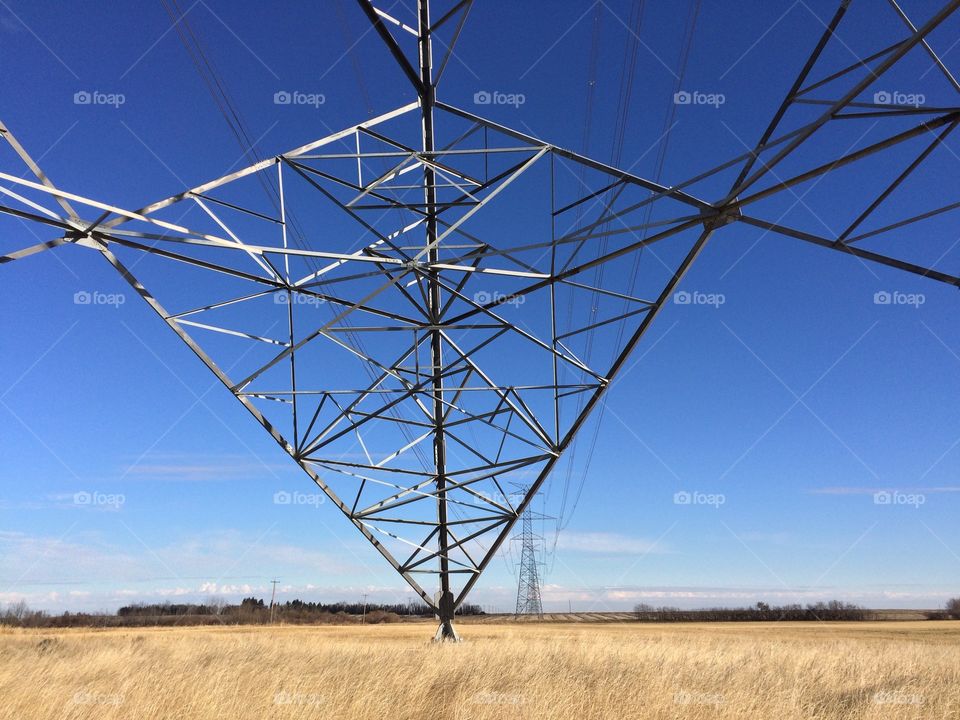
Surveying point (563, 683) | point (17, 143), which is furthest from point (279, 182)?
point (563, 683)

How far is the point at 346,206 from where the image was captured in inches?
625

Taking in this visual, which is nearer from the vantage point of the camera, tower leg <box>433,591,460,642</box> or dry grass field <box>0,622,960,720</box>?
dry grass field <box>0,622,960,720</box>

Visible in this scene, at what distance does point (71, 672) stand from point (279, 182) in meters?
11.5

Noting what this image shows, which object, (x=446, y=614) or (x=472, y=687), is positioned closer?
(x=472, y=687)

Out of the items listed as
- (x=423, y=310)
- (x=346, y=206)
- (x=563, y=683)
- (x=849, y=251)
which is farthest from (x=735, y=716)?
(x=346, y=206)

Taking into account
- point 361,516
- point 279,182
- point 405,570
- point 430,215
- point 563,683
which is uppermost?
point 430,215

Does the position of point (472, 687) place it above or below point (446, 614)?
below

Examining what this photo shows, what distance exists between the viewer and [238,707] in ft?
33.0

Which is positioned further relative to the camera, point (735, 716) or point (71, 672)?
point (71, 672)

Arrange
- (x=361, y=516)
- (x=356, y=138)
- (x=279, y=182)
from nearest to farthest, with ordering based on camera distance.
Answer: (x=279, y=182), (x=356, y=138), (x=361, y=516)

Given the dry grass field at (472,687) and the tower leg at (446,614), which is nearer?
the dry grass field at (472,687)

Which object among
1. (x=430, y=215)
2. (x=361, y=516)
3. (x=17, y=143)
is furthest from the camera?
(x=361, y=516)

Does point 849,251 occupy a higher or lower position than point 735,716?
higher

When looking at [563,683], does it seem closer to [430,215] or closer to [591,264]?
[591,264]
